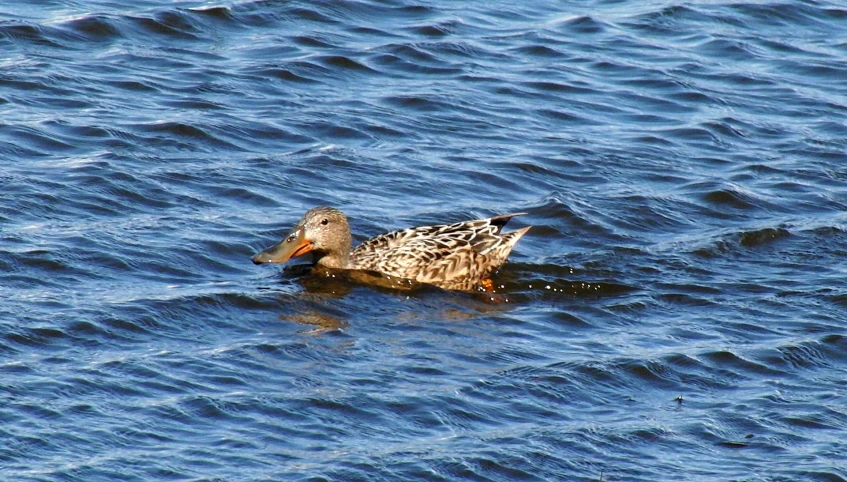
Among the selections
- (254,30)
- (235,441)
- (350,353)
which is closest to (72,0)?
(254,30)

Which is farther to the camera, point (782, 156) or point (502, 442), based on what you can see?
point (782, 156)

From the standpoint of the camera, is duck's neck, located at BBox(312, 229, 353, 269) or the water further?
duck's neck, located at BBox(312, 229, 353, 269)

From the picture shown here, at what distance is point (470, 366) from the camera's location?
885cm

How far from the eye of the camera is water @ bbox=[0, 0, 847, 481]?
7625 mm

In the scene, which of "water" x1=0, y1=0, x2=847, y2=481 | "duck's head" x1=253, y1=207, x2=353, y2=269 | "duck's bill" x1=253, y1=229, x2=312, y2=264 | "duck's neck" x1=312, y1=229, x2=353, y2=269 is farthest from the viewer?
"duck's neck" x1=312, y1=229, x2=353, y2=269

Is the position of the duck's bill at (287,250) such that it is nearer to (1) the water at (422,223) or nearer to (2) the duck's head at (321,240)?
(2) the duck's head at (321,240)

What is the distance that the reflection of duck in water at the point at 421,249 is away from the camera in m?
11.0

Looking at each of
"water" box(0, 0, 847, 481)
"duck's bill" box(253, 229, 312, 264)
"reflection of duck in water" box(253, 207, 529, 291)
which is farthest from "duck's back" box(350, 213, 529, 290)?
"duck's bill" box(253, 229, 312, 264)

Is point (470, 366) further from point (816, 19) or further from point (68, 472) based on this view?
point (816, 19)

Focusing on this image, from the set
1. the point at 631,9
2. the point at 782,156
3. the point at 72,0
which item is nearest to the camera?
the point at 782,156

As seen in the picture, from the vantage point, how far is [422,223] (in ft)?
39.5

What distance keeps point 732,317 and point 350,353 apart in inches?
113

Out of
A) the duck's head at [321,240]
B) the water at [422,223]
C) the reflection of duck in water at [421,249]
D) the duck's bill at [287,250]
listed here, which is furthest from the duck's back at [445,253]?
the duck's bill at [287,250]

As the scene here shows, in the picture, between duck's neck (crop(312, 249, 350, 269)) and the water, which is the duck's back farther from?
the water
